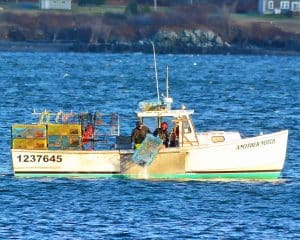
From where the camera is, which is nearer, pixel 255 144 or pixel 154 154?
pixel 154 154

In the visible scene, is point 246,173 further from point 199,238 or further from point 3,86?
point 3,86

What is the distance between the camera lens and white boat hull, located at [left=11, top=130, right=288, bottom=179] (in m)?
49.0

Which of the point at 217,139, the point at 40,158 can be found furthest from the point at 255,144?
the point at 40,158

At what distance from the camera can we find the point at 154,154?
4884 centimetres

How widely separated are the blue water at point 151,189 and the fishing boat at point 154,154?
13.4 inches

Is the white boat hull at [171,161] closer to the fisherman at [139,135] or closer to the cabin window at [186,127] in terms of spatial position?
the fisherman at [139,135]

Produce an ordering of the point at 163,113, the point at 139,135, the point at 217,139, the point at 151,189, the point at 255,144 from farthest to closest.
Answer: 1. the point at 163,113
2. the point at 217,139
3. the point at 139,135
4. the point at 255,144
5. the point at 151,189

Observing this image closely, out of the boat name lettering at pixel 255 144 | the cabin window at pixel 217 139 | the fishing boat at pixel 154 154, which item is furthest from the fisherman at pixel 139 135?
the boat name lettering at pixel 255 144

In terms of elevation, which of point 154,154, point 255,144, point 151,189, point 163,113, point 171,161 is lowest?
point 151,189

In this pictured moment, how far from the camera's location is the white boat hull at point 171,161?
161 feet

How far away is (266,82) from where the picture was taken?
125 meters

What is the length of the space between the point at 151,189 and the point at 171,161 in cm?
148

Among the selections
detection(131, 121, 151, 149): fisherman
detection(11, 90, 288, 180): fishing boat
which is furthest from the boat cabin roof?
detection(131, 121, 151, 149): fisherman

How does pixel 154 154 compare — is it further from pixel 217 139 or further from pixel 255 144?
pixel 255 144
